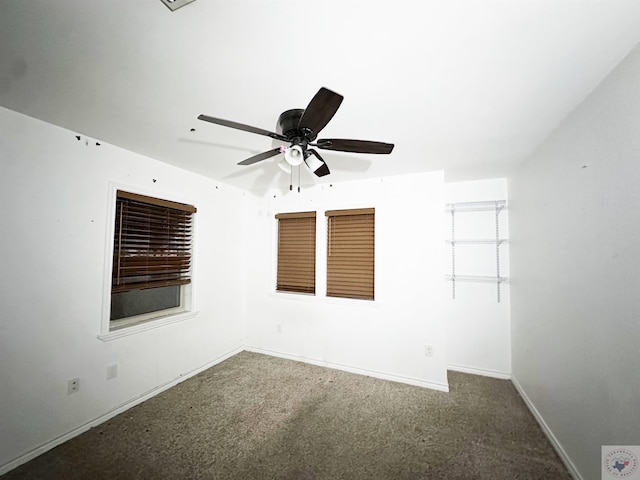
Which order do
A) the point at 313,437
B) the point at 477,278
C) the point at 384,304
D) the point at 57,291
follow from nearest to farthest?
the point at 57,291 < the point at 313,437 < the point at 384,304 < the point at 477,278

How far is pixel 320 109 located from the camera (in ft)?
3.91

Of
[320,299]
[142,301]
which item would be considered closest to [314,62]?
[320,299]

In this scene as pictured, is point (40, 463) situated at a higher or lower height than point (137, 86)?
lower

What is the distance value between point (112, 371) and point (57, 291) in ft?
2.81

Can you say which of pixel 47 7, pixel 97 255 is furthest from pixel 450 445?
pixel 47 7

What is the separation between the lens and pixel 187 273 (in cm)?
310

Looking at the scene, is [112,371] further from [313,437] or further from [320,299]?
[320,299]

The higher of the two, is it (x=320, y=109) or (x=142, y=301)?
(x=320, y=109)

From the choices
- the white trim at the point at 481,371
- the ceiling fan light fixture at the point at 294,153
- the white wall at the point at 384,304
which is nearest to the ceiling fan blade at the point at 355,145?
the ceiling fan light fixture at the point at 294,153

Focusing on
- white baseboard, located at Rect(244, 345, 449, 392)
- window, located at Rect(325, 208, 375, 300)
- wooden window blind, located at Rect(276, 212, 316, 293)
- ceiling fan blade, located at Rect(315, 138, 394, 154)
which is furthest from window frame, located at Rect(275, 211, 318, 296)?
ceiling fan blade, located at Rect(315, 138, 394, 154)

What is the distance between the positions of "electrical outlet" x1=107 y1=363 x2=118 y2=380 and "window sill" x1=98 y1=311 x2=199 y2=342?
243mm

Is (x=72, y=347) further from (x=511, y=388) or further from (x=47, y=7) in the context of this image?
(x=511, y=388)

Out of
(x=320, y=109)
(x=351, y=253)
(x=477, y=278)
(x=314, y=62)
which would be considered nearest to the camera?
(x=320, y=109)

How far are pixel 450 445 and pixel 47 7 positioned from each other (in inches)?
134
